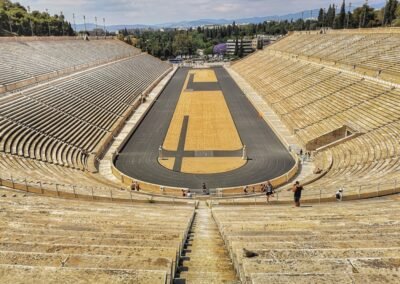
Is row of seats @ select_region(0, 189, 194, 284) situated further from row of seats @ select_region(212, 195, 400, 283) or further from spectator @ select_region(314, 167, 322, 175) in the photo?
spectator @ select_region(314, 167, 322, 175)

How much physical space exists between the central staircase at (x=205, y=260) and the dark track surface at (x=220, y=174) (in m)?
11.7

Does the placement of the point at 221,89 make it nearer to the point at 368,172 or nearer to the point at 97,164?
the point at 97,164

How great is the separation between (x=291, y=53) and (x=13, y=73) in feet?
152

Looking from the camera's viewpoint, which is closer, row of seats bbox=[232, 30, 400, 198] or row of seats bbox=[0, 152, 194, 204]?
row of seats bbox=[0, 152, 194, 204]

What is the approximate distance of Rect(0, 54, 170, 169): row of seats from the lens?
23.7m

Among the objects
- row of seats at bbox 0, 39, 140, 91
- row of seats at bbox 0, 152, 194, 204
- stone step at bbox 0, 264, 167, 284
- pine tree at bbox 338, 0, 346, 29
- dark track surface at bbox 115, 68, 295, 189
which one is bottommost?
dark track surface at bbox 115, 68, 295, 189

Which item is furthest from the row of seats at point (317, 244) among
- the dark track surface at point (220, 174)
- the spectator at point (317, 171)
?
the dark track surface at point (220, 174)

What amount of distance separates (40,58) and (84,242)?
4711 cm

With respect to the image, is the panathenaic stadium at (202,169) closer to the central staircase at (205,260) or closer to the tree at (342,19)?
the central staircase at (205,260)

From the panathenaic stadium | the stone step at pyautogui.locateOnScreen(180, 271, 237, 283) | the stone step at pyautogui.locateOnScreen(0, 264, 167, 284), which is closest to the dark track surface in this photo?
the panathenaic stadium

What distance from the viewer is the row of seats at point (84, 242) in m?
5.49

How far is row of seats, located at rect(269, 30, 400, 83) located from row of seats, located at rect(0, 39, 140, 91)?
3561 cm

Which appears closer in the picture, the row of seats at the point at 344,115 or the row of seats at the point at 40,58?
the row of seats at the point at 344,115

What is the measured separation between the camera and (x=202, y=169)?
25.1 meters
